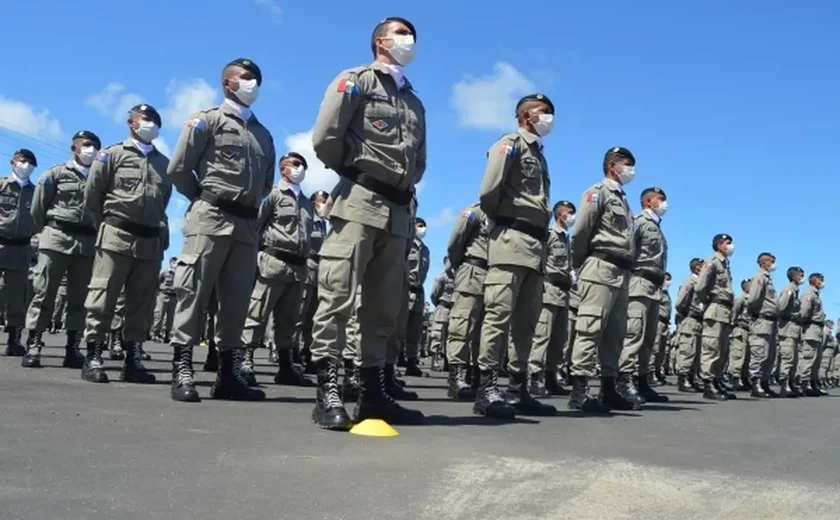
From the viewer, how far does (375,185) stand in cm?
522

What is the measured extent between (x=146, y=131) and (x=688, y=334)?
31.3ft

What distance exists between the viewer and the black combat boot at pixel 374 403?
529 centimetres

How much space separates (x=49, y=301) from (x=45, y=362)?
2.65ft

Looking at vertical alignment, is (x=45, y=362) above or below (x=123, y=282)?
below

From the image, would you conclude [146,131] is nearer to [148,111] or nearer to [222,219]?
[148,111]

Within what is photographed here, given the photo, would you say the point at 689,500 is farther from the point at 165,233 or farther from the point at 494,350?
the point at 165,233

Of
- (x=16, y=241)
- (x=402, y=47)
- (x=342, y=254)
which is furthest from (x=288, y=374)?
(x=402, y=47)

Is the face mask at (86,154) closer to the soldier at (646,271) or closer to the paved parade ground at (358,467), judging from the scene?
the paved parade ground at (358,467)

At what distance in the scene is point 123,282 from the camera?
738 cm

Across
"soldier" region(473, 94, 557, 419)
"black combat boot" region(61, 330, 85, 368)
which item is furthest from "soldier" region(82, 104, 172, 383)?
"soldier" region(473, 94, 557, 419)

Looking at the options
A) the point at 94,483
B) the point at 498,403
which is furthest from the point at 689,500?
the point at 498,403

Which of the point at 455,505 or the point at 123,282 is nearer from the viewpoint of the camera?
the point at 455,505

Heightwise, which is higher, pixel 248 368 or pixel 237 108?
pixel 237 108

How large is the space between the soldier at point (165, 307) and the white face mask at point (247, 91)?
15858mm
